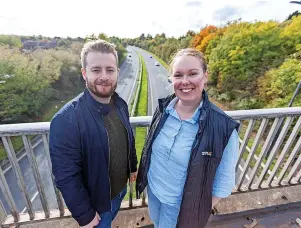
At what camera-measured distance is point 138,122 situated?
177 centimetres

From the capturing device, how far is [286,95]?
12.0 metres

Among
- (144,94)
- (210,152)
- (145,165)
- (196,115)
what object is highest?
(196,115)

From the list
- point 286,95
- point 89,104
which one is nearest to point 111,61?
point 89,104

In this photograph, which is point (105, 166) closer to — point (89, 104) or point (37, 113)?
point (89, 104)

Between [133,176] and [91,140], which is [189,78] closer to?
[91,140]

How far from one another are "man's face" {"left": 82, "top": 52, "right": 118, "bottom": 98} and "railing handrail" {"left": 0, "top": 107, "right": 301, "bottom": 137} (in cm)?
52

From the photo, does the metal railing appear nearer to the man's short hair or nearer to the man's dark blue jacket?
the man's dark blue jacket

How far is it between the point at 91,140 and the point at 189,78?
2.54 ft

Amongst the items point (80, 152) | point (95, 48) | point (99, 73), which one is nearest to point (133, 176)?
point (80, 152)

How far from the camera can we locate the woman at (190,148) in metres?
1.28

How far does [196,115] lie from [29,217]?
2.14 metres

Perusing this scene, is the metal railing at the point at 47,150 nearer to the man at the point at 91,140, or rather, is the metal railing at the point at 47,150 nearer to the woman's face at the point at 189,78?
the man at the point at 91,140

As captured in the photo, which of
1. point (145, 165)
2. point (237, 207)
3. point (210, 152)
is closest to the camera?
point (210, 152)

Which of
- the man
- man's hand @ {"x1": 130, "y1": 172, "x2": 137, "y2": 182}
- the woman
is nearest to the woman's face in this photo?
the woman
